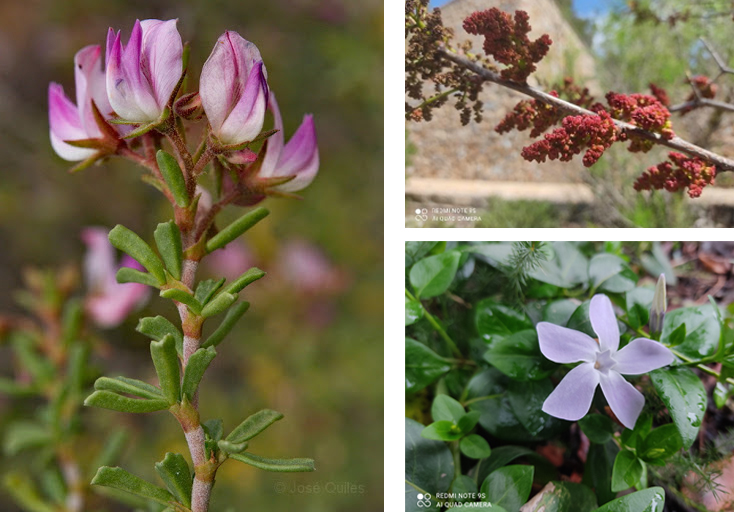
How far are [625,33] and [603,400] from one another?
0.34 m

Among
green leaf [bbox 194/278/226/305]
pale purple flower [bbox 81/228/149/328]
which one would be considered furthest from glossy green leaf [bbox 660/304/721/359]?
pale purple flower [bbox 81/228/149/328]

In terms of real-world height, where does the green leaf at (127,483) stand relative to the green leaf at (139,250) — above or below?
below

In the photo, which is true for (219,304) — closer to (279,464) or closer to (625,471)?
(279,464)

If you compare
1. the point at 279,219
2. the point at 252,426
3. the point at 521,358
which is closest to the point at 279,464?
the point at 252,426

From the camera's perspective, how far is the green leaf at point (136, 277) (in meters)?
0.31

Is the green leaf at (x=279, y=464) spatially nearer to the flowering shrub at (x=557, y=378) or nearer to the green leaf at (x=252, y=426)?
the green leaf at (x=252, y=426)

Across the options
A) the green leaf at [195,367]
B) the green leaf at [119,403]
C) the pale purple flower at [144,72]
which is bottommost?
the green leaf at [119,403]

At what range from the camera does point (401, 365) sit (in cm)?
53

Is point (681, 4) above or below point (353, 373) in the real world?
above

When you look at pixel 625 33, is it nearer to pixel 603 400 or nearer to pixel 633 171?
pixel 633 171

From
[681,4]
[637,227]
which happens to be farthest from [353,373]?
[681,4]

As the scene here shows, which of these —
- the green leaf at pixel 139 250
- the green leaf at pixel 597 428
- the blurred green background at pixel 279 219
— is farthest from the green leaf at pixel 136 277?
the blurred green background at pixel 279 219

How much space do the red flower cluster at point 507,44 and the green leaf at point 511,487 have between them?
12.7 inches

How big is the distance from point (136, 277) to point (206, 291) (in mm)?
35
